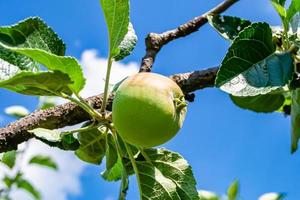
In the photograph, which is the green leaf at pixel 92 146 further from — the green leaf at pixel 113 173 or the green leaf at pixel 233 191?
the green leaf at pixel 233 191

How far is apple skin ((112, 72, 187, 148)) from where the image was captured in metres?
1.20

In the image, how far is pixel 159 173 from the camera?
1440 mm

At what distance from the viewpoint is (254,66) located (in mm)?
1311

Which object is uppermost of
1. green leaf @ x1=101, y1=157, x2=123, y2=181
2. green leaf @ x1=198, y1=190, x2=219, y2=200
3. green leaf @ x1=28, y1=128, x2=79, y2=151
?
green leaf @ x1=198, y1=190, x2=219, y2=200

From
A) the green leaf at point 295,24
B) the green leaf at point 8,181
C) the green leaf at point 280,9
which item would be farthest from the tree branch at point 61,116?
the green leaf at point 8,181

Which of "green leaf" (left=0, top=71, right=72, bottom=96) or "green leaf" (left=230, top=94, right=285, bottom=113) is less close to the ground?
"green leaf" (left=230, top=94, right=285, bottom=113)

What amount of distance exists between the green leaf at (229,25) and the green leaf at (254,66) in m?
0.11

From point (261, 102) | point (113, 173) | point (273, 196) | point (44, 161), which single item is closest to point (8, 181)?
point (44, 161)

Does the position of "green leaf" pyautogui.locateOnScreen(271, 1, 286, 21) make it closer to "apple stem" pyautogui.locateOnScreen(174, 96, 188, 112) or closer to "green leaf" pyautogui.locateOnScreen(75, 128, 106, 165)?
"apple stem" pyautogui.locateOnScreen(174, 96, 188, 112)

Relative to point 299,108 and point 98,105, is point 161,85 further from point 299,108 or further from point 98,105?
point 299,108

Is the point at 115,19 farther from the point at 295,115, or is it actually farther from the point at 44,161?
the point at 44,161

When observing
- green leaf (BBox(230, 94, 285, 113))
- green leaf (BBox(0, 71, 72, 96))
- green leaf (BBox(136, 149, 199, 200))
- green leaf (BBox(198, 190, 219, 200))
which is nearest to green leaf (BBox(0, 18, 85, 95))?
green leaf (BBox(0, 71, 72, 96))

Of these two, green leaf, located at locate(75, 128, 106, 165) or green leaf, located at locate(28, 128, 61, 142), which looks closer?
green leaf, located at locate(28, 128, 61, 142)

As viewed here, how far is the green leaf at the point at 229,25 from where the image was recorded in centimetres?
147
